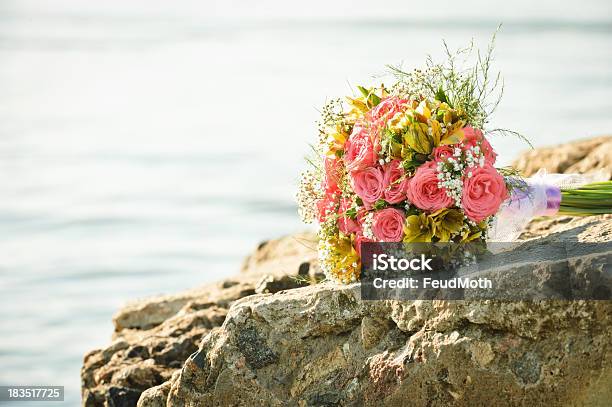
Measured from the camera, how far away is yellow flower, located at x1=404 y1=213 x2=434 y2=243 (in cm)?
450

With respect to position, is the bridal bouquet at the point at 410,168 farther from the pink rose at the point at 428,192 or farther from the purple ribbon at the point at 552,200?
the purple ribbon at the point at 552,200

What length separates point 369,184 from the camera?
4.58 meters

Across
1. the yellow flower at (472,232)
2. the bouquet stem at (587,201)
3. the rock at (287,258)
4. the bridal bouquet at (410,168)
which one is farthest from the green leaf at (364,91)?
the rock at (287,258)

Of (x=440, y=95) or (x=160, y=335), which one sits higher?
(x=440, y=95)

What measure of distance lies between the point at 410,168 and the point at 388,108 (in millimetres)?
292

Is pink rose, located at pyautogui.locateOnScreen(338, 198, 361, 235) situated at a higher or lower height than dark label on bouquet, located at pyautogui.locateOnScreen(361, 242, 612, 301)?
higher

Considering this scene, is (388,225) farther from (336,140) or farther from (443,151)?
(336,140)

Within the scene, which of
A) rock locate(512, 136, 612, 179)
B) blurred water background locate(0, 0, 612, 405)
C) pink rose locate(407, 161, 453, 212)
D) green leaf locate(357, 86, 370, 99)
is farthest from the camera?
blurred water background locate(0, 0, 612, 405)

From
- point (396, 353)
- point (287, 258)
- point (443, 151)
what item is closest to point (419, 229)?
point (443, 151)

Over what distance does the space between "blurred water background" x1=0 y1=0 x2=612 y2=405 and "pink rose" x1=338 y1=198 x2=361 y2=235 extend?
1.32 metres

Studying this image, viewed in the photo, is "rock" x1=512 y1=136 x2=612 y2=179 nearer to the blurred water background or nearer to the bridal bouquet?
the blurred water background

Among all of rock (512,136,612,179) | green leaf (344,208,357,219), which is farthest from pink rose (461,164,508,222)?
rock (512,136,612,179)

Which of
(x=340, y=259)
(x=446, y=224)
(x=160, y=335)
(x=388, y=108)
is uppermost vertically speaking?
(x=388, y=108)

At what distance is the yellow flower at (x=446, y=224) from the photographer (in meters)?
4.50
